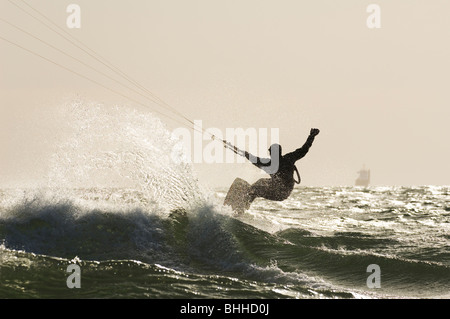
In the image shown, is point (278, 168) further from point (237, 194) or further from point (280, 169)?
point (237, 194)

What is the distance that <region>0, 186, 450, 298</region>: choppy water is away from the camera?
29.2 feet

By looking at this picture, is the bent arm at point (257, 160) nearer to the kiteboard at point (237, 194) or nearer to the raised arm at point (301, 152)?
the raised arm at point (301, 152)

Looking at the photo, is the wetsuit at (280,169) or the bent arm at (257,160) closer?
the bent arm at (257,160)

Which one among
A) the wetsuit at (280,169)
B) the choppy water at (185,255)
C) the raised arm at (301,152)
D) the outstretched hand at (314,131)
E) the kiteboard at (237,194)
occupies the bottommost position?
the choppy water at (185,255)

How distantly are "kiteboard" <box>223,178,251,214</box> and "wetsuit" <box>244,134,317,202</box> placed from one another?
0.53m

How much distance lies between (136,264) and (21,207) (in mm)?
4173

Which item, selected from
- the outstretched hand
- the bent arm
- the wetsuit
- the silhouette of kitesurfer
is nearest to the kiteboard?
the silhouette of kitesurfer

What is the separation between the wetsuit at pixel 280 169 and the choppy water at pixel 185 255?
119 cm

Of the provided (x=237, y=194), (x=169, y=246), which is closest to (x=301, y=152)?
(x=237, y=194)

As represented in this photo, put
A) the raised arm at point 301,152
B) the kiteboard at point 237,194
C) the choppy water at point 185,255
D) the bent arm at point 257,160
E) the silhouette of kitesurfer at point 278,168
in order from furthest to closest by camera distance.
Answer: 1. the kiteboard at point 237,194
2. the silhouette of kitesurfer at point 278,168
3. the raised arm at point 301,152
4. the bent arm at point 257,160
5. the choppy water at point 185,255

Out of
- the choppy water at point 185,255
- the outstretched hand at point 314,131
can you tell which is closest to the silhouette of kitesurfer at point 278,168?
the outstretched hand at point 314,131

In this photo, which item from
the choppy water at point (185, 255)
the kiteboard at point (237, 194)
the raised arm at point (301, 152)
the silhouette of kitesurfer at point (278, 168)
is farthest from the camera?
the kiteboard at point (237, 194)

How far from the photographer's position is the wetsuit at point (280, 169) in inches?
618
